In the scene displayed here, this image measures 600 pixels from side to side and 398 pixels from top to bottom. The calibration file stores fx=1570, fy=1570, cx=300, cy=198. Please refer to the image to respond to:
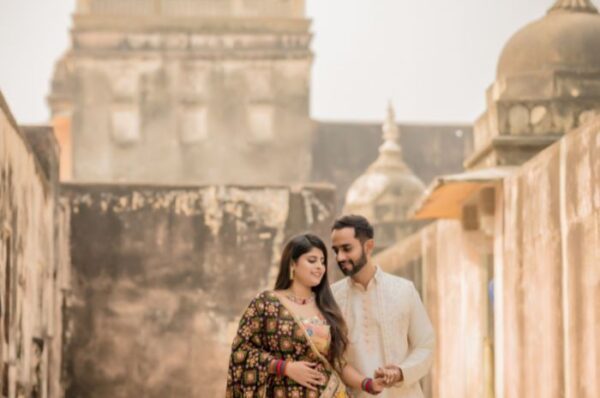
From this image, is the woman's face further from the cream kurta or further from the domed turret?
the domed turret

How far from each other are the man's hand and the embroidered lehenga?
0.48 feet

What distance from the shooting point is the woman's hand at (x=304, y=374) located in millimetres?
5676

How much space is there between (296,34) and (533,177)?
916 inches

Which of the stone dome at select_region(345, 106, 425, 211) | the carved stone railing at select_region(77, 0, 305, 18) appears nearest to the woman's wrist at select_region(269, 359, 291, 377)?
the stone dome at select_region(345, 106, 425, 211)

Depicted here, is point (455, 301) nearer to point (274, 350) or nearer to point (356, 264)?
point (356, 264)

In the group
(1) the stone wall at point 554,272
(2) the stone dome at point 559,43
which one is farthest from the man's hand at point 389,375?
(2) the stone dome at point 559,43

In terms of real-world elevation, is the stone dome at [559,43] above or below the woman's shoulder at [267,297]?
above

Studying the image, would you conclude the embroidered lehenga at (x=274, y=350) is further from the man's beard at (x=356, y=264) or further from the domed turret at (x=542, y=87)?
the domed turret at (x=542, y=87)

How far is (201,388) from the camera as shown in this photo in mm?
14609

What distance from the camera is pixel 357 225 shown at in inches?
231

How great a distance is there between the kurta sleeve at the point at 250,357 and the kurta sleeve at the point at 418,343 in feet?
1.74

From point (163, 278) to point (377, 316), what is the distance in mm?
8969

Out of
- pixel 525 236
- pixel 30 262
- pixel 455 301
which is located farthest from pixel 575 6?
pixel 30 262

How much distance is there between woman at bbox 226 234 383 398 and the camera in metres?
5.71
